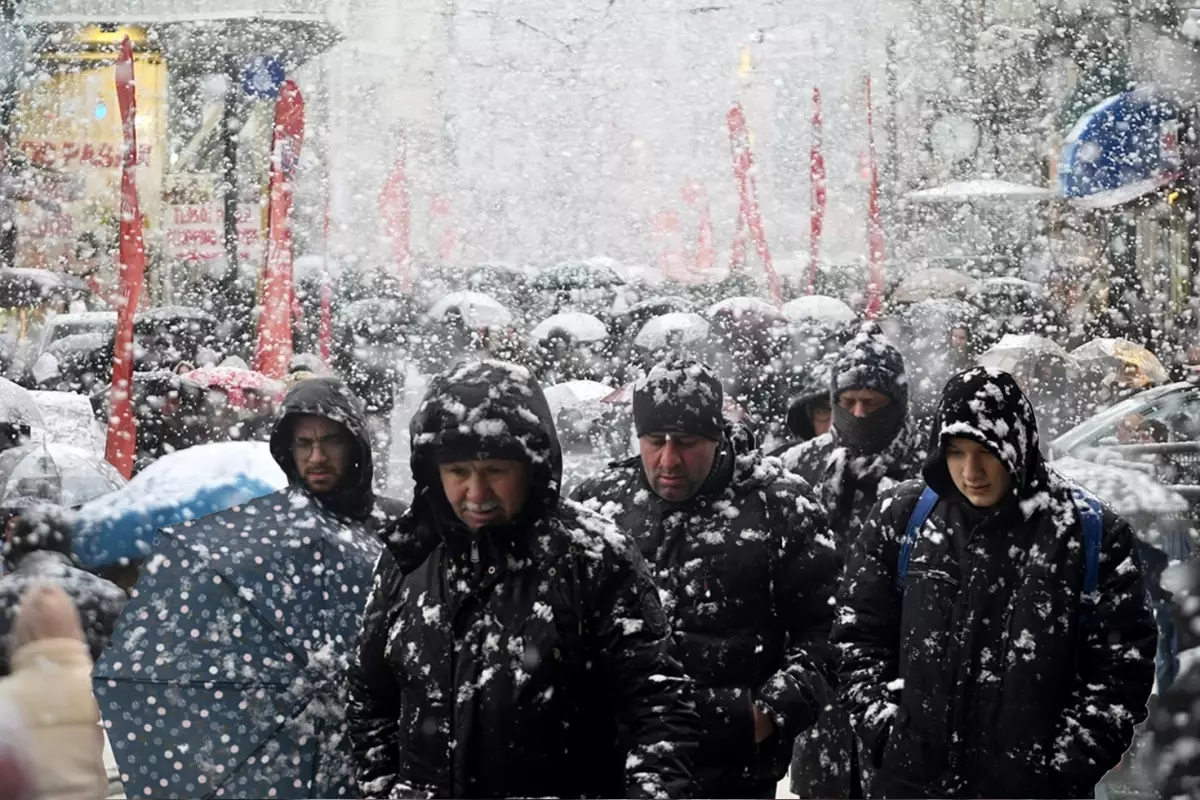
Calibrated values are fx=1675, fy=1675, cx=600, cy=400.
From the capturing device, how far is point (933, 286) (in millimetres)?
17641

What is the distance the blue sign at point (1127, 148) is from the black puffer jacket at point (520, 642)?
12765 millimetres

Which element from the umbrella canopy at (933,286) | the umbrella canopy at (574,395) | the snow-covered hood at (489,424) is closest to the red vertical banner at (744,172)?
the umbrella canopy at (933,286)

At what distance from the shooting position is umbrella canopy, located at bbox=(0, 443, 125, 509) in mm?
4707

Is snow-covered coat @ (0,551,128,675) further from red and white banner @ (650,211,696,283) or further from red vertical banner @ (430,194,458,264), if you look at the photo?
red vertical banner @ (430,194,458,264)

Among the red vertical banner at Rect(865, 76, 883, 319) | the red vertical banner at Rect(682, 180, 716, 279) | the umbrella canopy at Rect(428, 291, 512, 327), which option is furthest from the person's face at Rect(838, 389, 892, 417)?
the red vertical banner at Rect(682, 180, 716, 279)

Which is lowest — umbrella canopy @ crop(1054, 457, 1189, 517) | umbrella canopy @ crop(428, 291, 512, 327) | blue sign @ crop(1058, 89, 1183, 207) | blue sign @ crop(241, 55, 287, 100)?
umbrella canopy @ crop(428, 291, 512, 327)

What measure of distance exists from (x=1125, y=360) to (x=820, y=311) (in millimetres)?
2839

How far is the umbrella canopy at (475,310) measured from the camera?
1366 cm

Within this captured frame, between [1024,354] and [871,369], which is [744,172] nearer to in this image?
[1024,354]

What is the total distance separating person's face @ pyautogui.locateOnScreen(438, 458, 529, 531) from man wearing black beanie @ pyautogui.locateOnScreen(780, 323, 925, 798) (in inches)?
86.1

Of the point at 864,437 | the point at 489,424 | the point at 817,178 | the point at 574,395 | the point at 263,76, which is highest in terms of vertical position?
the point at 263,76

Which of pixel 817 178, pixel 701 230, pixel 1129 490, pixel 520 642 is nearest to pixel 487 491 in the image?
pixel 520 642

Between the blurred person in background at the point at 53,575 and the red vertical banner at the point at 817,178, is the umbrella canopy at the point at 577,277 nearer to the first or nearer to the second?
the red vertical banner at the point at 817,178

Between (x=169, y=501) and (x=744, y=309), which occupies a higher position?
(x=169, y=501)
